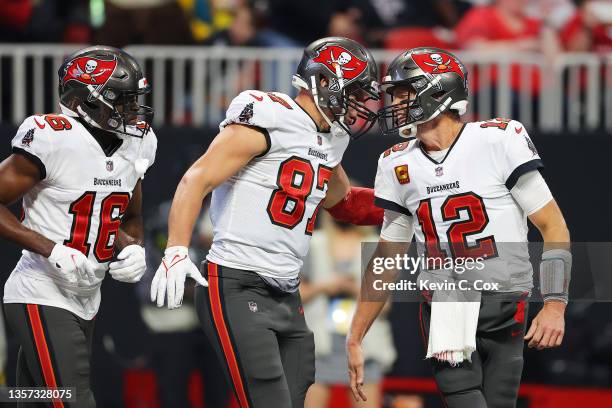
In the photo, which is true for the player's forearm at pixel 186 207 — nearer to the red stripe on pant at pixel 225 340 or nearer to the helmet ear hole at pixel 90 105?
the red stripe on pant at pixel 225 340

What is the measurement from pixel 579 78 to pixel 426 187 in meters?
3.84

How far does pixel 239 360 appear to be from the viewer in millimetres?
4949

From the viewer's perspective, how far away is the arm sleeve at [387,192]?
17.1 feet

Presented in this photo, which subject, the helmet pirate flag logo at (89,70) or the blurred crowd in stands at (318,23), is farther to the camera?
the blurred crowd in stands at (318,23)

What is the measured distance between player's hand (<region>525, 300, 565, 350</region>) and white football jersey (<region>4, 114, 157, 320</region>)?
1.89 metres

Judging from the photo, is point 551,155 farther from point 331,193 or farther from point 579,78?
point 331,193

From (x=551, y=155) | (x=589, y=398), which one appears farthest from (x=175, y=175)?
(x=589, y=398)

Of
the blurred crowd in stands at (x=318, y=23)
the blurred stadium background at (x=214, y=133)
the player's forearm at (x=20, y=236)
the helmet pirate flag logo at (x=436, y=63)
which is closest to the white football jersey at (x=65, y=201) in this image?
the player's forearm at (x=20, y=236)

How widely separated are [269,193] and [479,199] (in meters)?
0.88

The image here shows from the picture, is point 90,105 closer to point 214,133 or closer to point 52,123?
point 52,123

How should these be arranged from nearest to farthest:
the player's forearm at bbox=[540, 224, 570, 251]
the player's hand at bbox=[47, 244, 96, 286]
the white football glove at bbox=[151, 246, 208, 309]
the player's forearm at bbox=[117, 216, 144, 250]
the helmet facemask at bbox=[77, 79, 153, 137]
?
the white football glove at bbox=[151, 246, 208, 309] → the player's forearm at bbox=[540, 224, 570, 251] → the player's hand at bbox=[47, 244, 96, 286] → the helmet facemask at bbox=[77, 79, 153, 137] → the player's forearm at bbox=[117, 216, 144, 250]

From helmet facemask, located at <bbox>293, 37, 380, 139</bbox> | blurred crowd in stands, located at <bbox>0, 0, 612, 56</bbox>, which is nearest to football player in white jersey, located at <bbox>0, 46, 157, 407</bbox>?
helmet facemask, located at <bbox>293, 37, 380, 139</bbox>

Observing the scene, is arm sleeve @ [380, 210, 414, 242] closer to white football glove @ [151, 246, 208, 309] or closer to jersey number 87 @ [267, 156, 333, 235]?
jersey number 87 @ [267, 156, 333, 235]

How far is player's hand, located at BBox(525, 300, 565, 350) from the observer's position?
4.84 m
